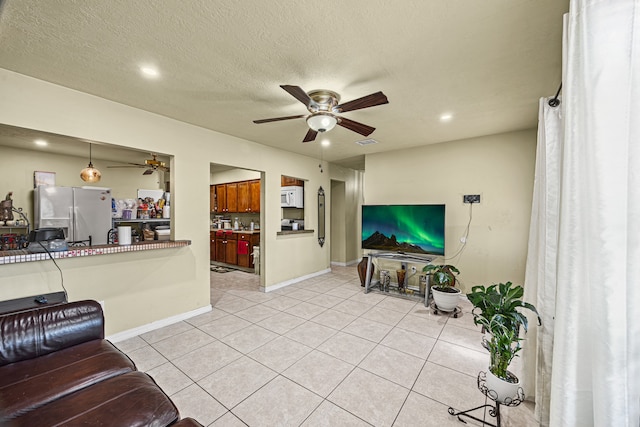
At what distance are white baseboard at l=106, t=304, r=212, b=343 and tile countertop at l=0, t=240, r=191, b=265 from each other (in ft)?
2.99

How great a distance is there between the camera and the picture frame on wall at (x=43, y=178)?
4.35 m

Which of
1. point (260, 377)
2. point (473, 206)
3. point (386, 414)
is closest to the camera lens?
point (386, 414)

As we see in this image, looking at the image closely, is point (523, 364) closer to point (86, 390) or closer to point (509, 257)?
point (509, 257)

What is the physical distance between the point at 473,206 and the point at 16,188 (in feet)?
25.0

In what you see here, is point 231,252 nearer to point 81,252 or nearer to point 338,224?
point 338,224

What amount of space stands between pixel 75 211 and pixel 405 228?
18.5ft

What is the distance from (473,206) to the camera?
400 cm

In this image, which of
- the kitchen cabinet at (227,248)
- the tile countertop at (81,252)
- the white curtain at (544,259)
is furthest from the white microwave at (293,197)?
the white curtain at (544,259)

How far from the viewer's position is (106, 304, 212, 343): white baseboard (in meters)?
2.71

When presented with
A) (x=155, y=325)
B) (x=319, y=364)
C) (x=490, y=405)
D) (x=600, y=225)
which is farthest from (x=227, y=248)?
(x=600, y=225)

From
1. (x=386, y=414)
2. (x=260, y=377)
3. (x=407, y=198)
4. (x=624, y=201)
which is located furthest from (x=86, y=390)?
(x=407, y=198)

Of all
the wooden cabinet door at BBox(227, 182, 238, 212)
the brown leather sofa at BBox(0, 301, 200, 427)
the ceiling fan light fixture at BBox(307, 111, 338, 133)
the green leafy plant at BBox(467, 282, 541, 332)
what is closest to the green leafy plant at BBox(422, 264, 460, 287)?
the green leafy plant at BBox(467, 282, 541, 332)

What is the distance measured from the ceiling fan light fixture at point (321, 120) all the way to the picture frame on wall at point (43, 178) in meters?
5.22

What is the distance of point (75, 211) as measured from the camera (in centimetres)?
423
